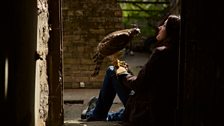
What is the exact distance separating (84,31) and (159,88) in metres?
5.73

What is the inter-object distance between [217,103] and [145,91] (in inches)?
33.2

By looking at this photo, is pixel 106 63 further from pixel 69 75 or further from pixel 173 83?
pixel 173 83

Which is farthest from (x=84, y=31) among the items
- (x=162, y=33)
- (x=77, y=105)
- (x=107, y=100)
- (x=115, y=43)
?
(x=162, y=33)

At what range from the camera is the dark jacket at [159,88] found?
3477 millimetres

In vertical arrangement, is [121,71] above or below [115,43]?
below

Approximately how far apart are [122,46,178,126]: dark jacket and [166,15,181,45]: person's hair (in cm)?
8

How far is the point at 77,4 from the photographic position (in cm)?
897

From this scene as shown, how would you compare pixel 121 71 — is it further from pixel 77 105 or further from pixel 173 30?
pixel 77 105

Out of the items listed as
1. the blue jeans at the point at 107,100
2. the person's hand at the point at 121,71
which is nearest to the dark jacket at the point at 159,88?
the person's hand at the point at 121,71

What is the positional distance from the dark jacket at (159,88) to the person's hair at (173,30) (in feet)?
0.27

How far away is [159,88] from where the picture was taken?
3518 millimetres

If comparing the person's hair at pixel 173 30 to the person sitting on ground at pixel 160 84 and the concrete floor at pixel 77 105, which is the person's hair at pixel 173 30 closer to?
the person sitting on ground at pixel 160 84

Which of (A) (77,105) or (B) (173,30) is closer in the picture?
(B) (173,30)

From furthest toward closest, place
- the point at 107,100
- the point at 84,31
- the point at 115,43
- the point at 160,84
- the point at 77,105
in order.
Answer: the point at 84,31, the point at 77,105, the point at 107,100, the point at 115,43, the point at 160,84
